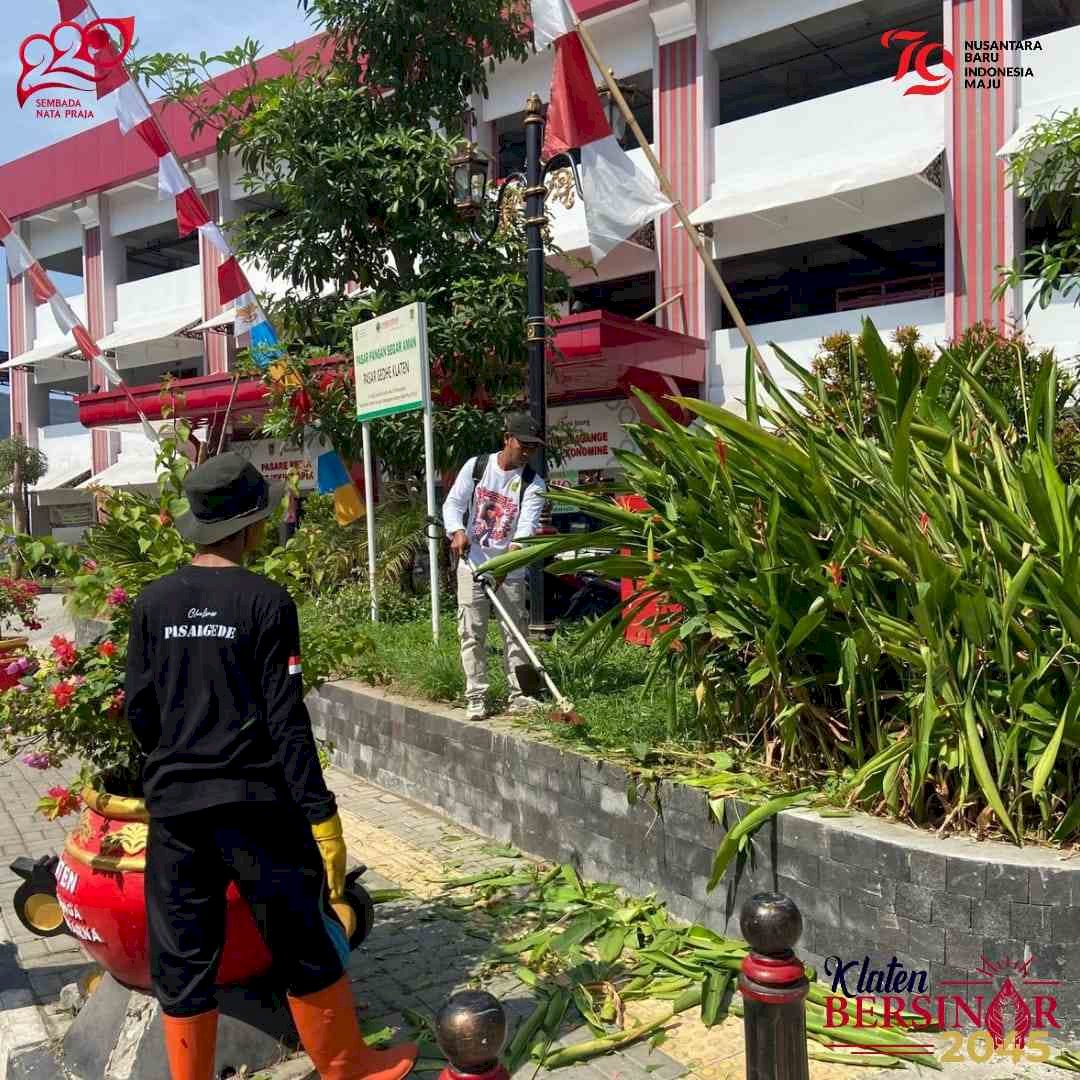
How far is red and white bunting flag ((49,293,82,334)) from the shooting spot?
1264 centimetres

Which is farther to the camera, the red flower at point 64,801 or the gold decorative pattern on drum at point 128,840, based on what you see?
the red flower at point 64,801

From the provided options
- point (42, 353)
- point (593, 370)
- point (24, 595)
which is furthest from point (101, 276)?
point (24, 595)

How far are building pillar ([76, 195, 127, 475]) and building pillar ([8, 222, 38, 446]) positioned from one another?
284 cm

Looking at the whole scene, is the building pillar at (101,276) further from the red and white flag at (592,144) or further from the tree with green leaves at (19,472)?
the red and white flag at (592,144)

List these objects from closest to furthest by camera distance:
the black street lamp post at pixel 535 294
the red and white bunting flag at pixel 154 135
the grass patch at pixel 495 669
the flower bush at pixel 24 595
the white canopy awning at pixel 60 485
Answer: the flower bush at pixel 24 595
the grass patch at pixel 495 669
the black street lamp post at pixel 535 294
the red and white bunting flag at pixel 154 135
the white canopy awning at pixel 60 485

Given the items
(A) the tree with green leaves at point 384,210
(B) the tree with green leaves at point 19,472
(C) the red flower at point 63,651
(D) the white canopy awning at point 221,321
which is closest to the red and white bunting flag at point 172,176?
(A) the tree with green leaves at point 384,210

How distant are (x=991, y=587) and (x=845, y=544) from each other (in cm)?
52

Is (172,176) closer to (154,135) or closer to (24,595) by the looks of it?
(154,135)

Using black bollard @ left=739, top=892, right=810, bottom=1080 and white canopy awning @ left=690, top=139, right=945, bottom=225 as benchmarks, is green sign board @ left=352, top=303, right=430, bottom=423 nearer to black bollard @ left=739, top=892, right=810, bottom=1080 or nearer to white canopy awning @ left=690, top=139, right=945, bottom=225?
black bollard @ left=739, top=892, right=810, bottom=1080

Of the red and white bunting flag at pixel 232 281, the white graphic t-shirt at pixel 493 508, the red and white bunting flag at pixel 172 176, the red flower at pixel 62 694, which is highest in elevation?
the red and white bunting flag at pixel 172 176

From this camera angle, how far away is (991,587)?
347cm

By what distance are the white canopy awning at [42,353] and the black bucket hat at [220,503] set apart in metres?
24.1

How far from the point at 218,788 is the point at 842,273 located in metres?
19.8

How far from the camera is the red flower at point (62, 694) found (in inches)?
130
